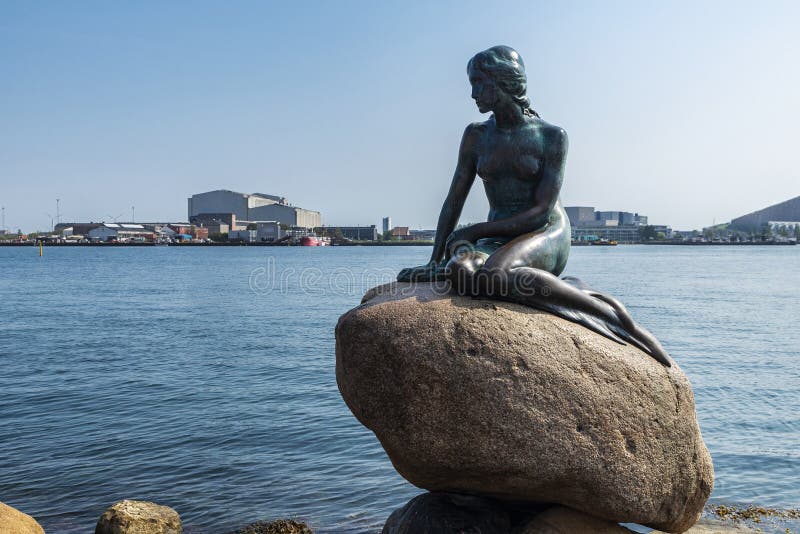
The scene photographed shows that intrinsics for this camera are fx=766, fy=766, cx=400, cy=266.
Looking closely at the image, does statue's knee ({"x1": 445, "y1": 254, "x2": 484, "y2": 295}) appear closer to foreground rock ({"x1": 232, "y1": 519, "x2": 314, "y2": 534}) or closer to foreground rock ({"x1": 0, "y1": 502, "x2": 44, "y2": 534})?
foreground rock ({"x1": 232, "y1": 519, "x2": 314, "y2": 534})

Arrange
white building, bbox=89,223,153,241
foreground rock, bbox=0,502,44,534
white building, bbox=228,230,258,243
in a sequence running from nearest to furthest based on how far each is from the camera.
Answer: foreground rock, bbox=0,502,44,534
white building, bbox=228,230,258,243
white building, bbox=89,223,153,241

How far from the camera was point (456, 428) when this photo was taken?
19.7ft

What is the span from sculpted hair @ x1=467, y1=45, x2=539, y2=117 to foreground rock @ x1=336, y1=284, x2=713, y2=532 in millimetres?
2206

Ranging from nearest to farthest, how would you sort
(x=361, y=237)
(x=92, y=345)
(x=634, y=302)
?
1. (x=92, y=345)
2. (x=634, y=302)
3. (x=361, y=237)

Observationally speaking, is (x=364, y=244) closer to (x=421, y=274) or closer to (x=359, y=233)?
(x=359, y=233)

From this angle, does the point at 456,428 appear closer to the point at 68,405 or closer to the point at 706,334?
the point at 68,405

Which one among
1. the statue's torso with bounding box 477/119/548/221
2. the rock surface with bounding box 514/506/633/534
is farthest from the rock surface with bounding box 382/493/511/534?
the statue's torso with bounding box 477/119/548/221

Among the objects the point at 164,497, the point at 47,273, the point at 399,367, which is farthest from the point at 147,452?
the point at 47,273

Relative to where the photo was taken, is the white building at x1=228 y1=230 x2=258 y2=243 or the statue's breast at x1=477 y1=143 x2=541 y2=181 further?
the white building at x1=228 y1=230 x2=258 y2=243

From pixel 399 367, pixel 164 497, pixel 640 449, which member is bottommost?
pixel 164 497

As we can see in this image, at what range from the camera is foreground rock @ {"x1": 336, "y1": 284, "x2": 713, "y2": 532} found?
5.98 metres

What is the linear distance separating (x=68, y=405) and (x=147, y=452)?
4.44m

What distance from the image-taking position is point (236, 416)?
601 inches

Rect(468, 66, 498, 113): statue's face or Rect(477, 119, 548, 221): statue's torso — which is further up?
Rect(468, 66, 498, 113): statue's face
